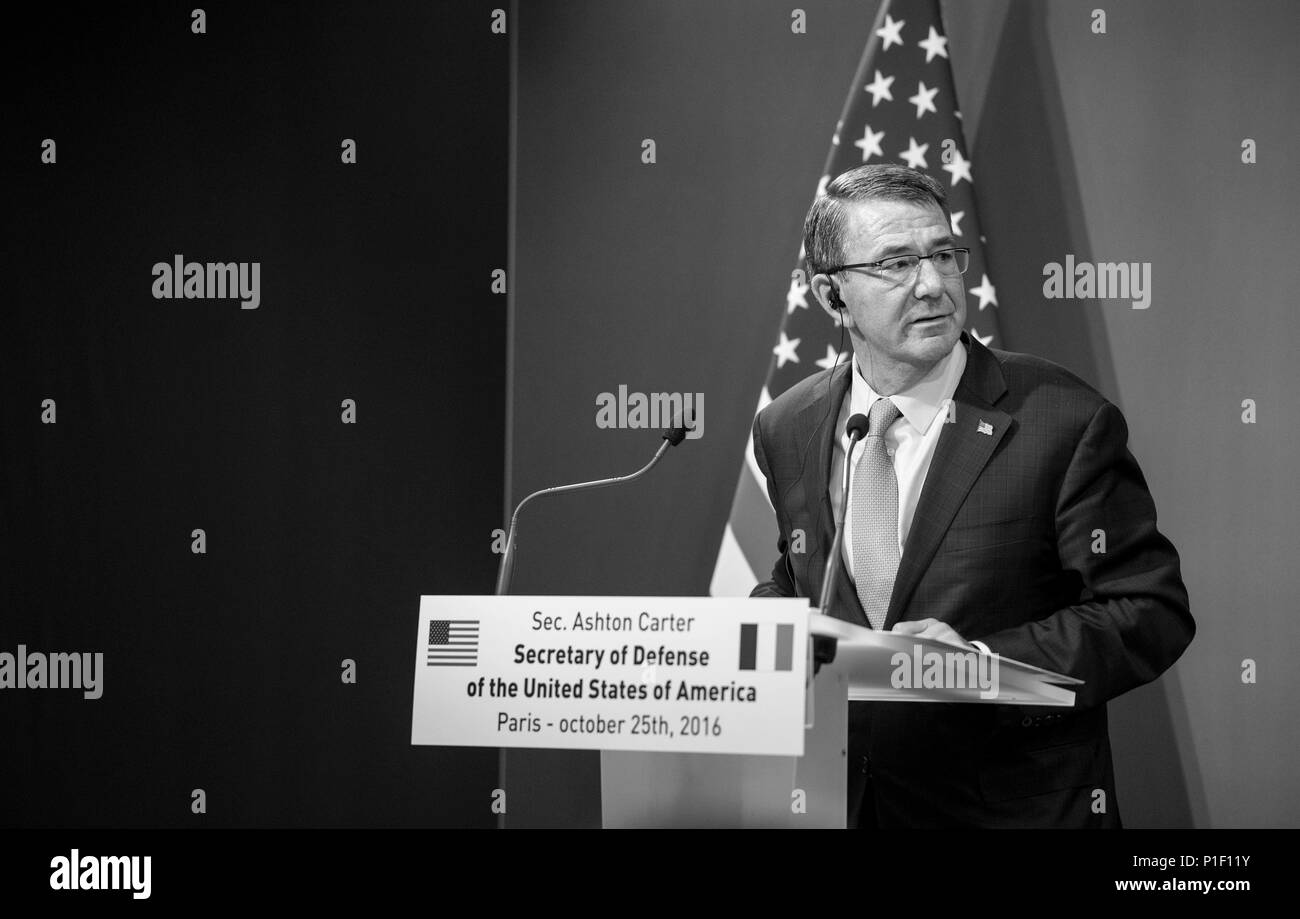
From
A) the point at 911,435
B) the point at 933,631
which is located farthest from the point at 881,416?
the point at 933,631

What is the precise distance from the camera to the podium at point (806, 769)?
6.70ft

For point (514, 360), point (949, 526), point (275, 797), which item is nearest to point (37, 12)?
point (514, 360)

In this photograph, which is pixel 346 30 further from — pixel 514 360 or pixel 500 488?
pixel 500 488

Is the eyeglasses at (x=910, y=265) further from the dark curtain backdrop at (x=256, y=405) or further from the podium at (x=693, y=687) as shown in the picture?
the dark curtain backdrop at (x=256, y=405)

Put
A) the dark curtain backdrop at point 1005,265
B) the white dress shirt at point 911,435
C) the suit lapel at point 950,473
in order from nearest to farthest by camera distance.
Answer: the suit lapel at point 950,473 < the white dress shirt at point 911,435 < the dark curtain backdrop at point 1005,265

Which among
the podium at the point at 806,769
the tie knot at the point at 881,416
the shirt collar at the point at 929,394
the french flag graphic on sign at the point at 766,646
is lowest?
the podium at the point at 806,769

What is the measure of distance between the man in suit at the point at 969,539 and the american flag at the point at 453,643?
76cm

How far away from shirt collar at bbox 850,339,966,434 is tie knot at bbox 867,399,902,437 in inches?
0.6

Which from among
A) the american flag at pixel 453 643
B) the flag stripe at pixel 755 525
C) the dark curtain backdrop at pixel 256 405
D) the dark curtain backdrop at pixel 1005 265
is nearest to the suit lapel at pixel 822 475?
the american flag at pixel 453 643

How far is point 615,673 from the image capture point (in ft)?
6.61

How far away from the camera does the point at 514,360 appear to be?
3.94 meters

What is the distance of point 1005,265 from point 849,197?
1163 mm

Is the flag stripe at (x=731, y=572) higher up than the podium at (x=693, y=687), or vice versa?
the flag stripe at (x=731, y=572)

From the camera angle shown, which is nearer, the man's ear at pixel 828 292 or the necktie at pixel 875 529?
the necktie at pixel 875 529
